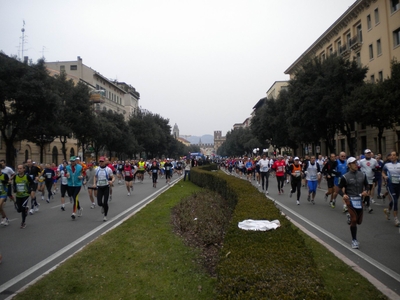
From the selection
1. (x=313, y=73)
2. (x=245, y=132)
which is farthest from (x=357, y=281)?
(x=245, y=132)

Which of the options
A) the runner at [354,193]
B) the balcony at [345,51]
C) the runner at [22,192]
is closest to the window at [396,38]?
the balcony at [345,51]

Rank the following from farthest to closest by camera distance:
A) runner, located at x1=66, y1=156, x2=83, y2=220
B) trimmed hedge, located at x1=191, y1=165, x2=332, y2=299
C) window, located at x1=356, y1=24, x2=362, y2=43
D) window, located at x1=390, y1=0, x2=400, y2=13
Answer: window, located at x1=356, y1=24, x2=362, y2=43
window, located at x1=390, y1=0, x2=400, y2=13
runner, located at x1=66, y1=156, x2=83, y2=220
trimmed hedge, located at x1=191, y1=165, x2=332, y2=299

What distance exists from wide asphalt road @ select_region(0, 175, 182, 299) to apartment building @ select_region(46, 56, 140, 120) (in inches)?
1861

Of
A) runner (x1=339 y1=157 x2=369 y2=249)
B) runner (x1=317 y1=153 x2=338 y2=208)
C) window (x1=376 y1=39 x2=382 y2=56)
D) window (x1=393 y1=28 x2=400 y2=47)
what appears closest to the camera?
runner (x1=339 y1=157 x2=369 y2=249)

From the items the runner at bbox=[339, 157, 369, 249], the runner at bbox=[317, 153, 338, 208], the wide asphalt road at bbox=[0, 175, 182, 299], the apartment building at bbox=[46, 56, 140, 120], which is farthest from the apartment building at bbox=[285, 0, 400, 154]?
the apartment building at bbox=[46, 56, 140, 120]

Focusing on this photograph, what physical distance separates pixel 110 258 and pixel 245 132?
9064cm

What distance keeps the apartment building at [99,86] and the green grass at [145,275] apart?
173ft

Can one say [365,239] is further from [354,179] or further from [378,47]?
[378,47]

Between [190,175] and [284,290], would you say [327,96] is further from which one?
[284,290]

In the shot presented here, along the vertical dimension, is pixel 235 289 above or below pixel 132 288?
above

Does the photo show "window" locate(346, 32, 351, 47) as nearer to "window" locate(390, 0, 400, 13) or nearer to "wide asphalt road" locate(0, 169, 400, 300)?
"window" locate(390, 0, 400, 13)

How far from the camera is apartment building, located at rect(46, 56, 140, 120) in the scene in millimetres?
66688

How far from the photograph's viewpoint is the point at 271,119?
180 feet

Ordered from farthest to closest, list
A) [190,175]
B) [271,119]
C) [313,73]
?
[271,119] < [313,73] < [190,175]
